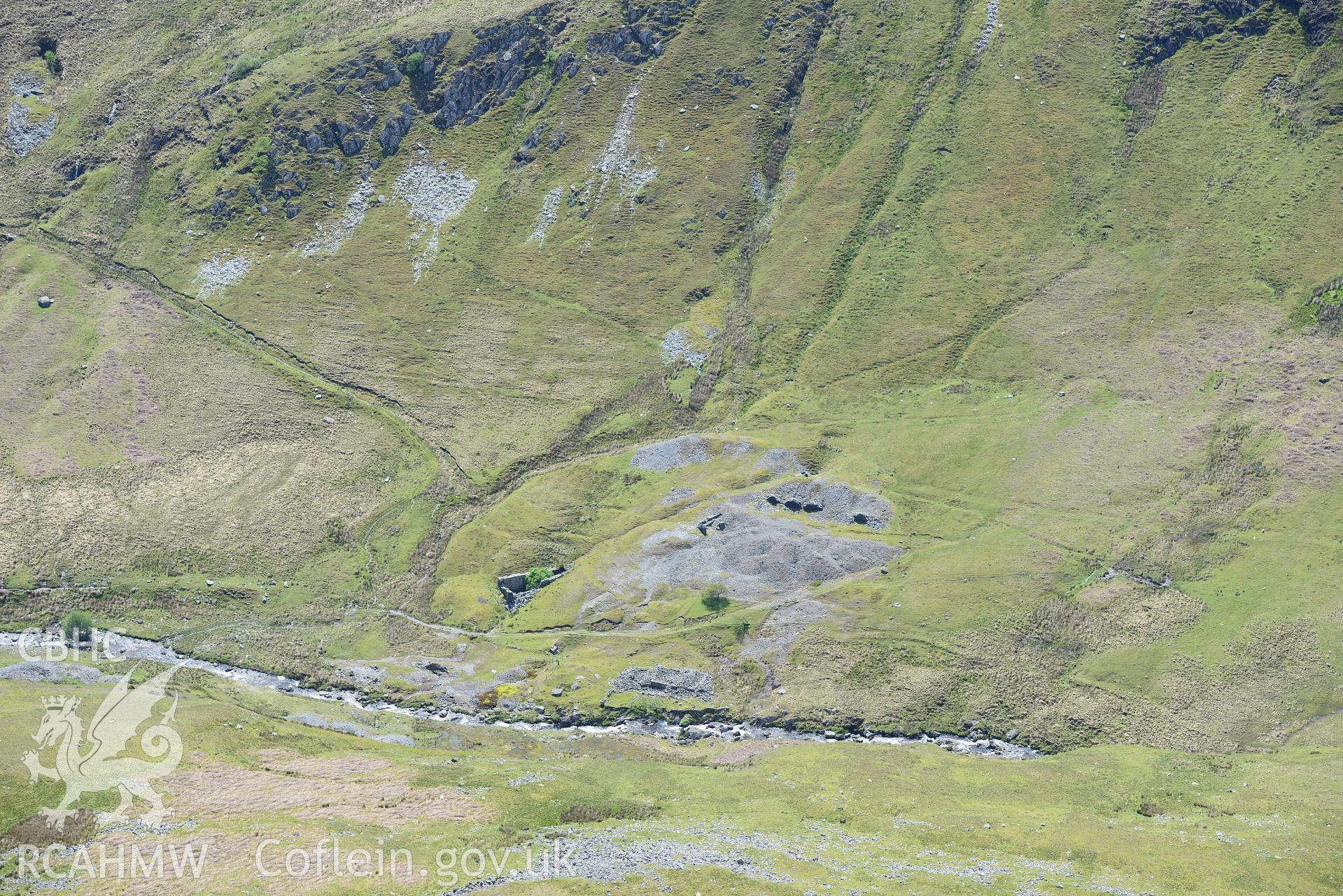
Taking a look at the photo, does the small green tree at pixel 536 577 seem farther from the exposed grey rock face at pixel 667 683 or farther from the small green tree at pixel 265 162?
the small green tree at pixel 265 162

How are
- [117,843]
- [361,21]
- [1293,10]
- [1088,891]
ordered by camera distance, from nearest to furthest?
[1088,891], [117,843], [1293,10], [361,21]

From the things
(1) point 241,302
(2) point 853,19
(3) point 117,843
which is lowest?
(3) point 117,843

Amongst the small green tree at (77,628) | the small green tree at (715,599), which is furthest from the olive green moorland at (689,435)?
the small green tree at (77,628)

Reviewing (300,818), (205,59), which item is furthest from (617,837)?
(205,59)

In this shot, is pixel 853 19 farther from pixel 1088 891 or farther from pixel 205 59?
pixel 1088 891

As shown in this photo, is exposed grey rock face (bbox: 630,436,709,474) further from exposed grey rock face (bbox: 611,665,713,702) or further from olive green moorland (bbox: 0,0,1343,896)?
exposed grey rock face (bbox: 611,665,713,702)
